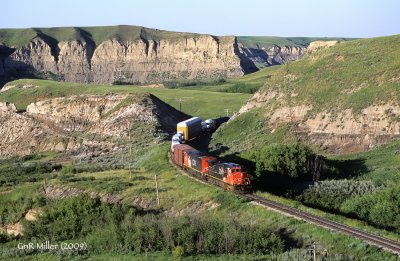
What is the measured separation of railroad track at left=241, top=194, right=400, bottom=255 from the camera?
81.5 feet

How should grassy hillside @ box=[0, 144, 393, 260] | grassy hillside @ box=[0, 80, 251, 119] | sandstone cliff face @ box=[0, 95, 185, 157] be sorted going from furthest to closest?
grassy hillside @ box=[0, 80, 251, 119], sandstone cliff face @ box=[0, 95, 185, 157], grassy hillside @ box=[0, 144, 393, 260]

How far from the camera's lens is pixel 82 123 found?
101 m

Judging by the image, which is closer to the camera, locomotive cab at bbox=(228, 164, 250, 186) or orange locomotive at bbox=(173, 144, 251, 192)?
locomotive cab at bbox=(228, 164, 250, 186)

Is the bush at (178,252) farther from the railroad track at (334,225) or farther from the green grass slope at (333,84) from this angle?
the green grass slope at (333,84)

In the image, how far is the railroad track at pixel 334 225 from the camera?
24.8m

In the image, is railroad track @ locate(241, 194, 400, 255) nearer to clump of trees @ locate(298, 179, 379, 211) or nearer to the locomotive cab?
the locomotive cab

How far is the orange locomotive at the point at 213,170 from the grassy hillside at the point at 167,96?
64.7 meters

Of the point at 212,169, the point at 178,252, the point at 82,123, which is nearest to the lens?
the point at 178,252

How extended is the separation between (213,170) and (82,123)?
214 feet

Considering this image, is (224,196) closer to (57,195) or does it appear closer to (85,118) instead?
(57,195)

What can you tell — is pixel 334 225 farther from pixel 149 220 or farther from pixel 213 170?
pixel 213 170

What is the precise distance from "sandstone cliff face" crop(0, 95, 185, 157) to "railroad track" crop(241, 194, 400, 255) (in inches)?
2034

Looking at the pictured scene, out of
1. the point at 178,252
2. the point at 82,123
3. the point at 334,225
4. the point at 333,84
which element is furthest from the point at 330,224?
the point at 82,123

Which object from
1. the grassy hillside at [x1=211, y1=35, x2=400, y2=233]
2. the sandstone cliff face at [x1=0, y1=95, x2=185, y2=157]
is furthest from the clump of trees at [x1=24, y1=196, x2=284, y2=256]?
the sandstone cliff face at [x1=0, y1=95, x2=185, y2=157]
